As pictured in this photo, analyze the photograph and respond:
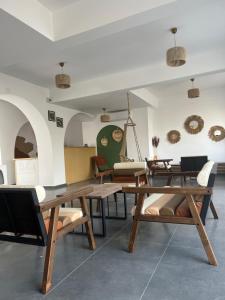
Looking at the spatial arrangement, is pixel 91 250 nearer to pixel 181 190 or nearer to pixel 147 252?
pixel 147 252

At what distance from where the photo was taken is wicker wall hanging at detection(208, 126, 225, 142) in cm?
831

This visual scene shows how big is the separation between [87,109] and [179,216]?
6658mm

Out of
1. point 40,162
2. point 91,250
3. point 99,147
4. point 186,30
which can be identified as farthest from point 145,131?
point 91,250

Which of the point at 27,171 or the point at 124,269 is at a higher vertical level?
the point at 27,171

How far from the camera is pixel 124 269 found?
6.61ft

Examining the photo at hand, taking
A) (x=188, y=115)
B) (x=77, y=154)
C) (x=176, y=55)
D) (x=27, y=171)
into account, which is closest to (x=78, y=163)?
(x=77, y=154)

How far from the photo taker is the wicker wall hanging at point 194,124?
859 cm

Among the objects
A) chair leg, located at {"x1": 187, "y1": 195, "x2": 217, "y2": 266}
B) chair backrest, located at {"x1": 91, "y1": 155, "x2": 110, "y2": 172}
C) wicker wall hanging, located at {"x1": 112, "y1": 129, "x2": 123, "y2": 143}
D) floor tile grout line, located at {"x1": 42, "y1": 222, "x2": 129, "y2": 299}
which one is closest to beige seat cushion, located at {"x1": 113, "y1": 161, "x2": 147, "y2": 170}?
floor tile grout line, located at {"x1": 42, "y1": 222, "x2": 129, "y2": 299}

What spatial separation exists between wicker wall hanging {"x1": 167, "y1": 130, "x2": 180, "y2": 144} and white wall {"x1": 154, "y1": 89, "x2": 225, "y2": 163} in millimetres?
113

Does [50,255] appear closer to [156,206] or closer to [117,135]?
[156,206]

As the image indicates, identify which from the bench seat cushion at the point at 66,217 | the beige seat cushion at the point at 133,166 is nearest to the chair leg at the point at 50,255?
the bench seat cushion at the point at 66,217

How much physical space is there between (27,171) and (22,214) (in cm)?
573

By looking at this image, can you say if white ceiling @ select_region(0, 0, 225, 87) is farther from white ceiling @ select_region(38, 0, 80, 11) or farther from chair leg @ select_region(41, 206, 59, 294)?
chair leg @ select_region(41, 206, 59, 294)

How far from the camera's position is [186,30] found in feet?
12.4
